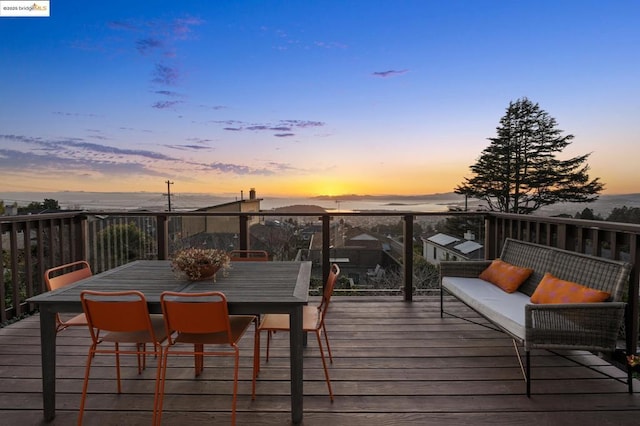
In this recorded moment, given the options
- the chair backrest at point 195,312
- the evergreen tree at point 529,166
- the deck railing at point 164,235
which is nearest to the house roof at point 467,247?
the deck railing at point 164,235

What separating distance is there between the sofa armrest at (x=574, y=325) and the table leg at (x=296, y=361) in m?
1.50

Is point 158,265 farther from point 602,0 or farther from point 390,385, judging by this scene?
point 602,0

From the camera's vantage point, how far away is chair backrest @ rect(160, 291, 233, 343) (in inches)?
62.2

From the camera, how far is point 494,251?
14.1ft

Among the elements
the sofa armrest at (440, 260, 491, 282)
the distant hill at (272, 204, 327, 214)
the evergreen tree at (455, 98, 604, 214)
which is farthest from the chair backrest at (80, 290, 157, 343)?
the evergreen tree at (455, 98, 604, 214)

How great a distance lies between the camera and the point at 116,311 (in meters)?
1.62

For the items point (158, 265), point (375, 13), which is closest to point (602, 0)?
point (375, 13)

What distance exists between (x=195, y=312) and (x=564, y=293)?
2.60m

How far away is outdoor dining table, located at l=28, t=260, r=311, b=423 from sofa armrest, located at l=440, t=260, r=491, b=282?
1.89 m

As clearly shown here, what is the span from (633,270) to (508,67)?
596 cm

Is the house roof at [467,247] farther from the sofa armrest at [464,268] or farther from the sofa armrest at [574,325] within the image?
the sofa armrest at [574,325]

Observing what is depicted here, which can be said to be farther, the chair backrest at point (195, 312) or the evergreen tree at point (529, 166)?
the evergreen tree at point (529, 166)

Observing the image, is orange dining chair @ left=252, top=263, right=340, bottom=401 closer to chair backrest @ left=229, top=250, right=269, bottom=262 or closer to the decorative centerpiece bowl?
the decorative centerpiece bowl

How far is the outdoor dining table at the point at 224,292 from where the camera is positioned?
1716 millimetres
